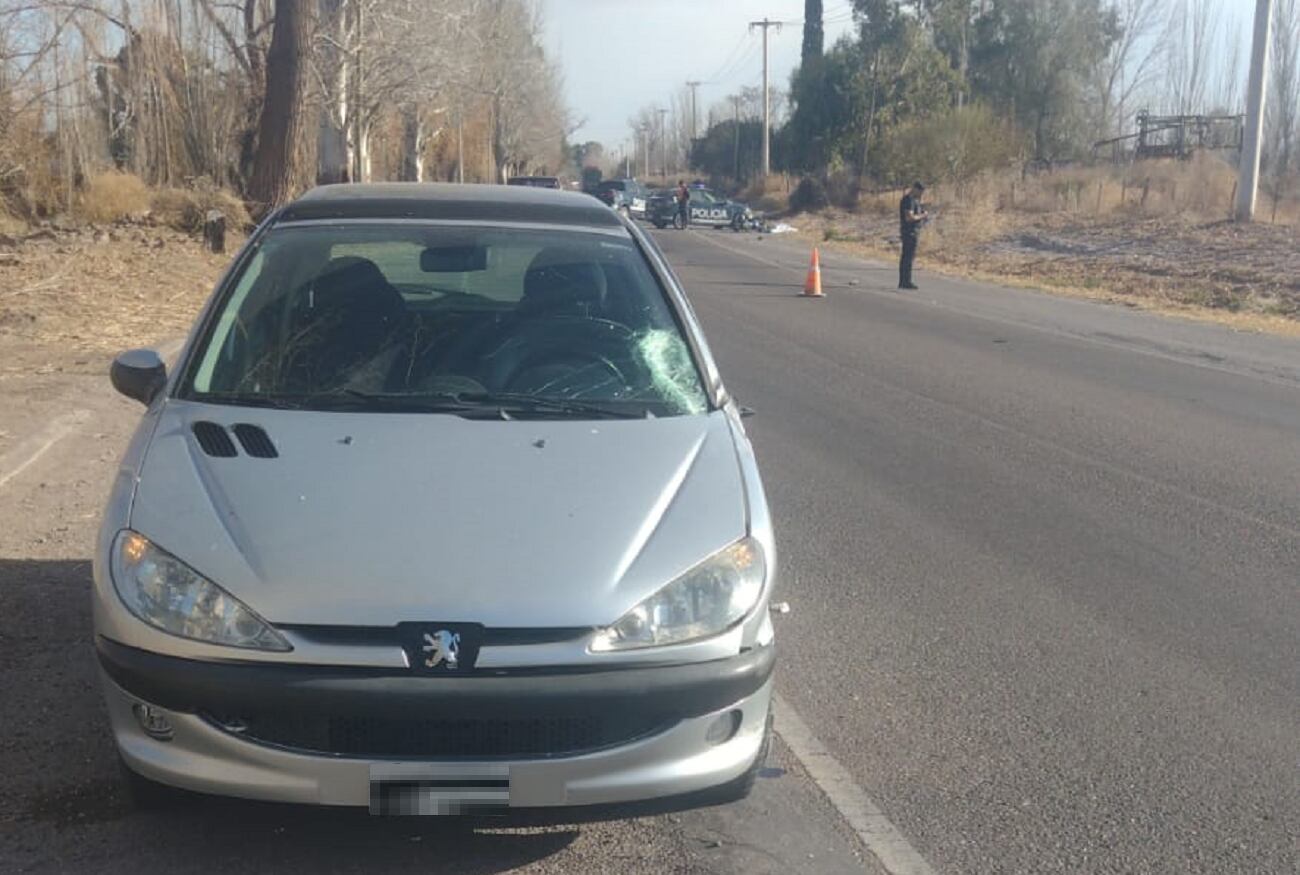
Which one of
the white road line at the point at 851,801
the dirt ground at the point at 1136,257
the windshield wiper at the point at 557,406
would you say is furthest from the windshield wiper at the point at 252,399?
the dirt ground at the point at 1136,257

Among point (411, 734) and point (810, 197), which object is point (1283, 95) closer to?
point (810, 197)

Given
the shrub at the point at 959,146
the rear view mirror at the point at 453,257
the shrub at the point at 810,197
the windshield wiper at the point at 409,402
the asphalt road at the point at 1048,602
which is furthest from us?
the shrub at the point at 810,197

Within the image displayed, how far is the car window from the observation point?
185 inches

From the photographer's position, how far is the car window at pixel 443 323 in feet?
15.4

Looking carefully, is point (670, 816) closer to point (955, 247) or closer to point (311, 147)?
point (311, 147)

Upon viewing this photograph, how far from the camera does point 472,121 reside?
225 ft

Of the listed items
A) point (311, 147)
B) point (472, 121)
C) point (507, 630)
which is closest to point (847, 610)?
point (507, 630)

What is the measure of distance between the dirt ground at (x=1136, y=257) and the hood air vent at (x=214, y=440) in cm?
1845

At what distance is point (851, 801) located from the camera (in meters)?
4.17

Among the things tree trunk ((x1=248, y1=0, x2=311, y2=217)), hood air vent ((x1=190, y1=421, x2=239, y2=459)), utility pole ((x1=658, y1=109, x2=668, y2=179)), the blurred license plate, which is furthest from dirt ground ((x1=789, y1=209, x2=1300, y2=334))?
utility pole ((x1=658, y1=109, x2=668, y2=179))

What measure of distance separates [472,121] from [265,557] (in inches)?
2649

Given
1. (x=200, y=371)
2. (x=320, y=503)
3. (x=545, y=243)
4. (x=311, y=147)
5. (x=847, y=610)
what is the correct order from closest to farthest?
(x=320, y=503), (x=200, y=371), (x=545, y=243), (x=847, y=610), (x=311, y=147)

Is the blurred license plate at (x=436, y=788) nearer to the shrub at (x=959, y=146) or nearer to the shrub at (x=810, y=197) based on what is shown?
the shrub at (x=959, y=146)

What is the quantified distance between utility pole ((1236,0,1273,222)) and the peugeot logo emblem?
99.9 ft
